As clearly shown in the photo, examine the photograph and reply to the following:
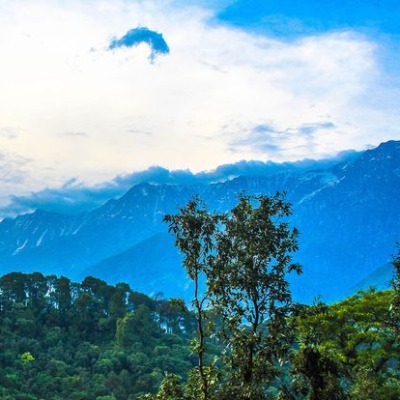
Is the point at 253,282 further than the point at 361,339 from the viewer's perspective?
No

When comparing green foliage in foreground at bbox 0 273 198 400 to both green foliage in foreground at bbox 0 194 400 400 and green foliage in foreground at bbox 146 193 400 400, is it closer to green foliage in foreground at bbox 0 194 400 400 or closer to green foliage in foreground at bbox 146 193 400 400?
green foliage in foreground at bbox 0 194 400 400

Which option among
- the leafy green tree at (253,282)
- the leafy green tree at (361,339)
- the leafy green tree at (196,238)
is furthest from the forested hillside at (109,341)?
the leafy green tree at (196,238)

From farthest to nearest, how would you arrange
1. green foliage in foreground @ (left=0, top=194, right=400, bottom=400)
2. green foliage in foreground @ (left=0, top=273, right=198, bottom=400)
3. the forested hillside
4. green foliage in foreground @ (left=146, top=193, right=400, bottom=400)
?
green foliage in foreground @ (left=0, top=273, right=198, bottom=400), the forested hillside, green foliage in foreground @ (left=0, top=194, right=400, bottom=400), green foliage in foreground @ (left=146, top=193, right=400, bottom=400)

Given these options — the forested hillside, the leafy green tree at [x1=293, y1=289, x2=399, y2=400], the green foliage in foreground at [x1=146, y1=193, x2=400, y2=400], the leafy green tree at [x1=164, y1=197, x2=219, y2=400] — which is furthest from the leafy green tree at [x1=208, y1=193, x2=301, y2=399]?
the leafy green tree at [x1=293, y1=289, x2=399, y2=400]

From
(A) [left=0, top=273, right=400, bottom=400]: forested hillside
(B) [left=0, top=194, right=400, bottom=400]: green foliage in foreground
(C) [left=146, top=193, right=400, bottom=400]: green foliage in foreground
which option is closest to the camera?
(C) [left=146, top=193, right=400, bottom=400]: green foliage in foreground

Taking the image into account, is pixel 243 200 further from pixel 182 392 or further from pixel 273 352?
pixel 182 392

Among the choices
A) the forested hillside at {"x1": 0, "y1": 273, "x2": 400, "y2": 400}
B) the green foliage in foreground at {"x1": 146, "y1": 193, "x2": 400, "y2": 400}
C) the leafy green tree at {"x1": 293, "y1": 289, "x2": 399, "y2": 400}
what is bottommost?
the green foliage in foreground at {"x1": 146, "y1": 193, "x2": 400, "y2": 400}

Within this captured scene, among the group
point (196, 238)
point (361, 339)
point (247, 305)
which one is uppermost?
point (361, 339)

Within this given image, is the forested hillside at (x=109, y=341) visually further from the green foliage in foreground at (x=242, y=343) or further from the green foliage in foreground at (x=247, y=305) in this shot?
the green foliage in foreground at (x=247, y=305)

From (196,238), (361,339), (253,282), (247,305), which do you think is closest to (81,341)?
(361,339)

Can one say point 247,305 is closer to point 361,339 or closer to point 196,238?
point 196,238

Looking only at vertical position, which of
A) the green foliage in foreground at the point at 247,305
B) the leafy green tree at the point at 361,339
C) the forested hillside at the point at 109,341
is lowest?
the green foliage in foreground at the point at 247,305

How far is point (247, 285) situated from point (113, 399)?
55128 millimetres

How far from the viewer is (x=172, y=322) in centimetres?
11319
